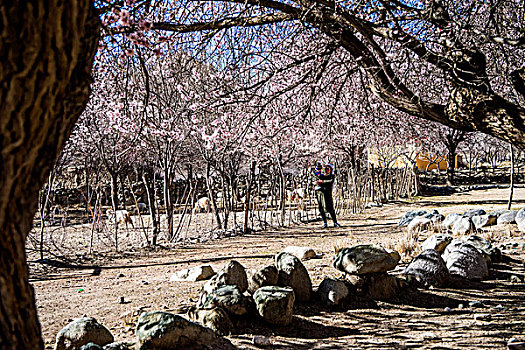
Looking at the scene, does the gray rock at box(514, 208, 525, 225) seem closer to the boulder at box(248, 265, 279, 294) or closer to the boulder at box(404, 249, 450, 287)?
the boulder at box(404, 249, 450, 287)

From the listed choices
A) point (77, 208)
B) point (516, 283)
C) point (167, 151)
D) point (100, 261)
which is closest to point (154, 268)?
point (100, 261)

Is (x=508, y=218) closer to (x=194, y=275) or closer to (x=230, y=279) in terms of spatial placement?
(x=194, y=275)

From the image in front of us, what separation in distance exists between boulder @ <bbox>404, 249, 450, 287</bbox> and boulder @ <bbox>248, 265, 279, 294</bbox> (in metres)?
1.58

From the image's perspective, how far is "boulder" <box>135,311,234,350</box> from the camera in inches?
123

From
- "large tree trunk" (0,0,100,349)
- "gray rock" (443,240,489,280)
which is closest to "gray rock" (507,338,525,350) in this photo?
"gray rock" (443,240,489,280)

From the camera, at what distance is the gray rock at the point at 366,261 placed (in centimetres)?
466

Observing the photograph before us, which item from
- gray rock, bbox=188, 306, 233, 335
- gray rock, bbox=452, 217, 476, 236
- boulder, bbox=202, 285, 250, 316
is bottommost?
gray rock, bbox=188, 306, 233, 335

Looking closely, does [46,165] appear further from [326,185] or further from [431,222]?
[326,185]

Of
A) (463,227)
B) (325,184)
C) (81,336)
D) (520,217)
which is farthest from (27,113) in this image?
(325,184)

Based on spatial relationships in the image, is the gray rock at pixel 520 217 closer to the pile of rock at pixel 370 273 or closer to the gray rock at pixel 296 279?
the pile of rock at pixel 370 273

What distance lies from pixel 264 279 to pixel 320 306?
605 millimetres

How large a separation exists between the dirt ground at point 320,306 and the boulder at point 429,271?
5.2 inches

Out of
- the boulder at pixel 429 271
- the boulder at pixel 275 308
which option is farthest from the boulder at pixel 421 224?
the boulder at pixel 275 308

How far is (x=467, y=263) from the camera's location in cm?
535
